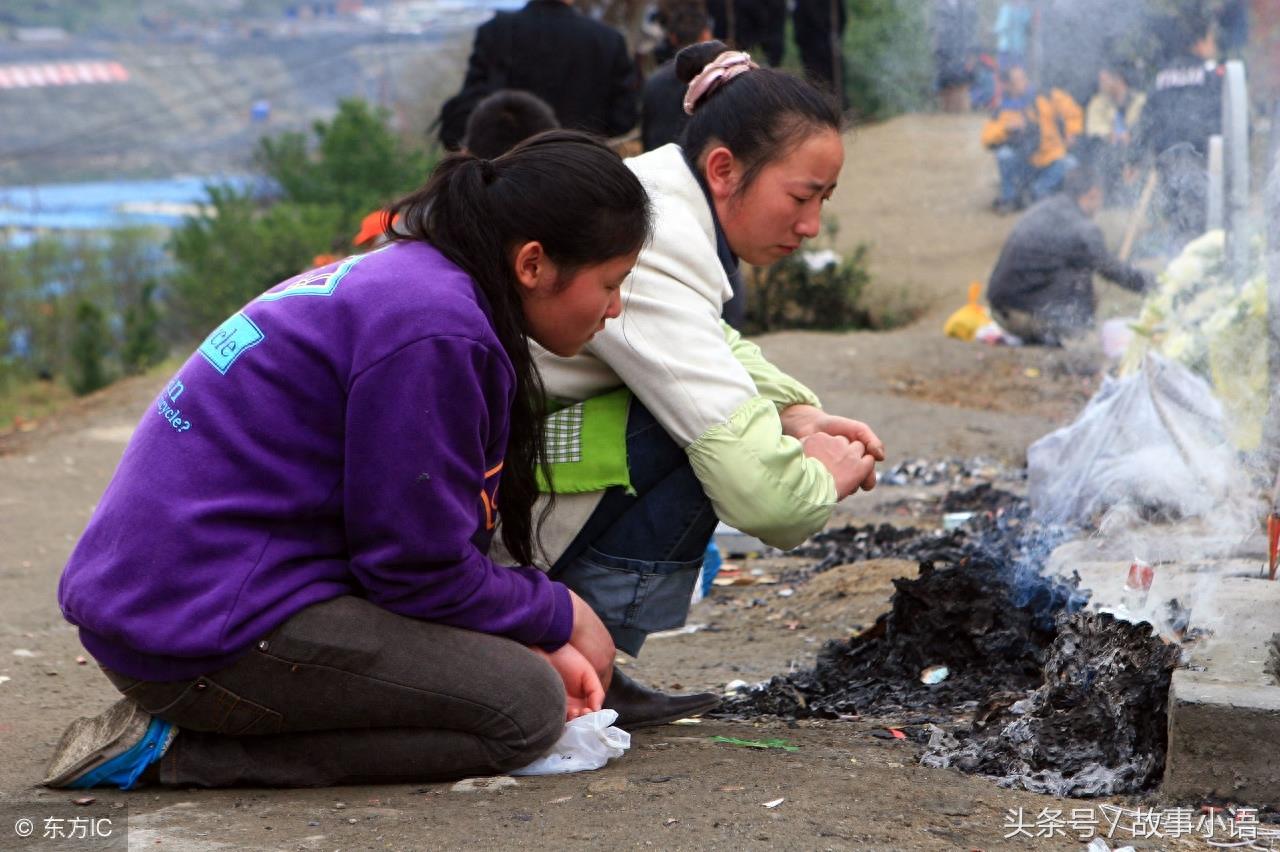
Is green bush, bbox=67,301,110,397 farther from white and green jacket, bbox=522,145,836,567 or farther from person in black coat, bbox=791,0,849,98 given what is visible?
white and green jacket, bbox=522,145,836,567

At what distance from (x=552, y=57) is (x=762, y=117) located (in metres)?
3.78

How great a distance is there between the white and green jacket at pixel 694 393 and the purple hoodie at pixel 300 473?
15.7 inches

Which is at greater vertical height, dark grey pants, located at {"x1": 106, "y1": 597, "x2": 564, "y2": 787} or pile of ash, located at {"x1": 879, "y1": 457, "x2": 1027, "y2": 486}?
dark grey pants, located at {"x1": 106, "y1": 597, "x2": 564, "y2": 787}

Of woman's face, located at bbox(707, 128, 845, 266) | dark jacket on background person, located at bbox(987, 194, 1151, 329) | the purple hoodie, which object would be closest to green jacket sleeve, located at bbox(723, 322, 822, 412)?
woman's face, located at bbox(707, 128, 845, 266)

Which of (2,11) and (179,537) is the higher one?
(2,11)

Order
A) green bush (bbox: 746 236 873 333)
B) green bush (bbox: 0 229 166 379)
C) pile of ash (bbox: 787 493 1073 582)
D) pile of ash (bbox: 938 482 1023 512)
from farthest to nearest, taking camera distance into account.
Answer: green bush (bbox: 0 229 166 379), green bush (bbox: 746 236 873 333), pile of ash (bbox: 938 482 1023 512), pile of ash (bbox: 787 493 1073 582)

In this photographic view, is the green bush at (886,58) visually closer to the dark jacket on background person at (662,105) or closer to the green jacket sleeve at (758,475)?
the dark jacket on background person at (662,105)

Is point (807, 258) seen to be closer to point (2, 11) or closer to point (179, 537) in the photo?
point (179, 537)

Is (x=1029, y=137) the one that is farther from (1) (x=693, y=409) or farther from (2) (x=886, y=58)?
(1) (x=693, y=409)

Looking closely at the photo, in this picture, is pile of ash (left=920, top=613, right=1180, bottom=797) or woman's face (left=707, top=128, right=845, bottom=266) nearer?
pile of ash (left=920, top=613, right=1180, bottom=797)

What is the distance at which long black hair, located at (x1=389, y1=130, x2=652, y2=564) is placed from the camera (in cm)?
236

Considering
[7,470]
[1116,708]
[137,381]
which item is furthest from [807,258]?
[1116,708]

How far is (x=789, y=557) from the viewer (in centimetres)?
483

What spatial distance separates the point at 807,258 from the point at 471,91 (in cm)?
559
